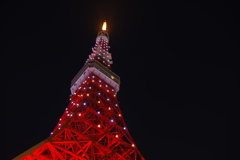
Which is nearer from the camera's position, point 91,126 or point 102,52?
point 91,126

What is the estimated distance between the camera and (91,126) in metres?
11.1

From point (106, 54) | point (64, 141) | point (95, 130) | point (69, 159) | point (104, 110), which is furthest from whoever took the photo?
point (106, 54)

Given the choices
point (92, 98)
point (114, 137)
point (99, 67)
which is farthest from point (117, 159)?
point (99, 67)

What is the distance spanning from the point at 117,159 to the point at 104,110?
3.51 m

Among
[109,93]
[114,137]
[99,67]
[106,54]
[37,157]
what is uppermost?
[106,54]

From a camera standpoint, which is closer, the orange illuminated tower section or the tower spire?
the orange illuminated tower section

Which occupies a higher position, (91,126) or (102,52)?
(102,52)

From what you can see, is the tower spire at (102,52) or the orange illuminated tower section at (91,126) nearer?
the orange illuminated tower section at (91,126)

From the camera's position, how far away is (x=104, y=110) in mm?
13109

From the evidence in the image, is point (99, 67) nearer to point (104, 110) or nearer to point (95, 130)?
point (104, 110)

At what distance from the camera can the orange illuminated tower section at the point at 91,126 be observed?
889cm

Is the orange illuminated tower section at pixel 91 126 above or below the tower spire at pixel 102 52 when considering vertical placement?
below

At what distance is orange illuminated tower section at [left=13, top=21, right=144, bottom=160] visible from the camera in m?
8.89

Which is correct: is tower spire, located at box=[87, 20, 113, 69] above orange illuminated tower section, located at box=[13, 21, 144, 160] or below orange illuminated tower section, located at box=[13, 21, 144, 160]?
above
